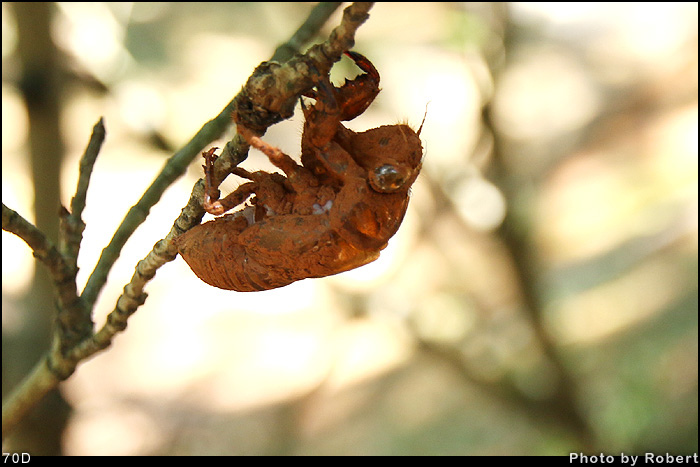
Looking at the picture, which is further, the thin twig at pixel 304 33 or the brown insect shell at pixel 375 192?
the thin twig at pixel 304 33

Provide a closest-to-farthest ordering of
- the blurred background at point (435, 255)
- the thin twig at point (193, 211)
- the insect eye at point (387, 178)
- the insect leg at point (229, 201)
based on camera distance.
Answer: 1. the thin twig at point (193, 211)
2. the insect eye at point (387, 178)
3. the insect leg at point (229, 201)
4. the blurred background at point (435, 255)

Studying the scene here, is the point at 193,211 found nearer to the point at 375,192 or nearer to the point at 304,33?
the point at 375,192

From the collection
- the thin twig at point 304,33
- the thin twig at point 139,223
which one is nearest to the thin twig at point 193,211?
the thin twig at point 139,223

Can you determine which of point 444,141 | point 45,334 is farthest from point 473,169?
point 45,334

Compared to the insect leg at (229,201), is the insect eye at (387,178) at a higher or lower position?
higher

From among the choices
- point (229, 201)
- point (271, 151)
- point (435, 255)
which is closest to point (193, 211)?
point (229, 201)

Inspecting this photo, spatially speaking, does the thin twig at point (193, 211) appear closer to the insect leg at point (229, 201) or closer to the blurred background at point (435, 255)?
the insect leg at point (229, 201)

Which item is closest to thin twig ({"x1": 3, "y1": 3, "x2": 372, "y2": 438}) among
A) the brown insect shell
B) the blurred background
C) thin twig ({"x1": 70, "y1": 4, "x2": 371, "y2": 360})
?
thin twig ({"x1": 70, "y1": 4, "x2": 371, "y2": 360})

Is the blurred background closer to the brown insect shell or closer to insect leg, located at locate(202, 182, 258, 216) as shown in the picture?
insect leg, located at locate(202, 182, 258, 216)
